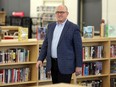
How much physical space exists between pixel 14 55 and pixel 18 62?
14 centimetres

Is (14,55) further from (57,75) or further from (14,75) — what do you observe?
(57,75)

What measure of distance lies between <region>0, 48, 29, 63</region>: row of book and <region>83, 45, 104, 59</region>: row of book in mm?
1199

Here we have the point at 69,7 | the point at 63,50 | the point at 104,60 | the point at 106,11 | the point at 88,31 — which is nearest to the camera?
the point at 63,50

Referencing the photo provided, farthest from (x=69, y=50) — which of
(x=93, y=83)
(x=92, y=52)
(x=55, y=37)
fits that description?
(x=93, y=83)

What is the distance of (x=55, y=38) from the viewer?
4.21 m

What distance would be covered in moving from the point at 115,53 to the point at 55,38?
2464mm

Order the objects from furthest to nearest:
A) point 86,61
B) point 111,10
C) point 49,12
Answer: point 49,12
point 111,10
point 86,61

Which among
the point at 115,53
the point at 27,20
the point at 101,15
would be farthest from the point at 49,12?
the point at 115,53

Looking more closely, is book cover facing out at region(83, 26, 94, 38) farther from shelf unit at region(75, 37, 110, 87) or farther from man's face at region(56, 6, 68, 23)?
man's face at region(56, 6, 68, 23)

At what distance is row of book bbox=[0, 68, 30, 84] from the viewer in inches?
208

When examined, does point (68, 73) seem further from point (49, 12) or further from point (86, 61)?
point (49, 12)

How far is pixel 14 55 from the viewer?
210 inches

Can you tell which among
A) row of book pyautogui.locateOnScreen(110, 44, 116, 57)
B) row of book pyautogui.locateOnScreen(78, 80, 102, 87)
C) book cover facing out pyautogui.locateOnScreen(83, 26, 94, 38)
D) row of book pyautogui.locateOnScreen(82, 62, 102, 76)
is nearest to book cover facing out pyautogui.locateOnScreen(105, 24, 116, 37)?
row of book pyautogui.locateOnScreen(110, 44, 116, 57)

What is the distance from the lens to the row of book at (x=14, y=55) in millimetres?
5272
